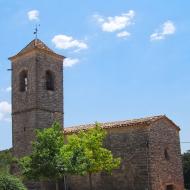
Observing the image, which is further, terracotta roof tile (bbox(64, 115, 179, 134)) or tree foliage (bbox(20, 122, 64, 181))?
terracotta roof tile (bbox(64, 115, 179, 134))

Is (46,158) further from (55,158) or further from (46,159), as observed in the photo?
(55,158)

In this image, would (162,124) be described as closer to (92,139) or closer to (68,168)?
(92,139)

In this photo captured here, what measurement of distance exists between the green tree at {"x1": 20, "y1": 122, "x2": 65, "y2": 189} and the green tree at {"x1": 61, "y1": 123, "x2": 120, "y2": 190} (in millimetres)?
540

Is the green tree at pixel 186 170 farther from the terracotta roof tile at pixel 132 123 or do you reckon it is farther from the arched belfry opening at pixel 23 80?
the arched belfry opening at pixel 23 80

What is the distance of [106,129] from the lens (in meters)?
26.5

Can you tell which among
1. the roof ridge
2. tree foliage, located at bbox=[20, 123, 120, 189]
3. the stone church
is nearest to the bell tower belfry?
the stone church

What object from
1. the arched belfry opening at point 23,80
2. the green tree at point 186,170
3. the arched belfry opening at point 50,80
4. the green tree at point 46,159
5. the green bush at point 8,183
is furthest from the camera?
the green tree at point 186,170

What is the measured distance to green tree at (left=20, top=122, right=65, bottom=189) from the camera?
805 inches

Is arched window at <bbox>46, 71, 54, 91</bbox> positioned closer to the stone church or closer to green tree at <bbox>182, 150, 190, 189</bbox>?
the stone church

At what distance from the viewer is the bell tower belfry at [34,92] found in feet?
93.4

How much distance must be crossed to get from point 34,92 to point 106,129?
18.7ft

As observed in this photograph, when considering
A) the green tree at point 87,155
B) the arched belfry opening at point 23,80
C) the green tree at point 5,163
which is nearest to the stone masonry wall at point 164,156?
the green tree at point 87,155

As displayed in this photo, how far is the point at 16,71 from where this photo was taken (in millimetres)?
30594

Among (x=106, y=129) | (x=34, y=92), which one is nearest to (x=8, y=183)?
(x=106, y=129)
